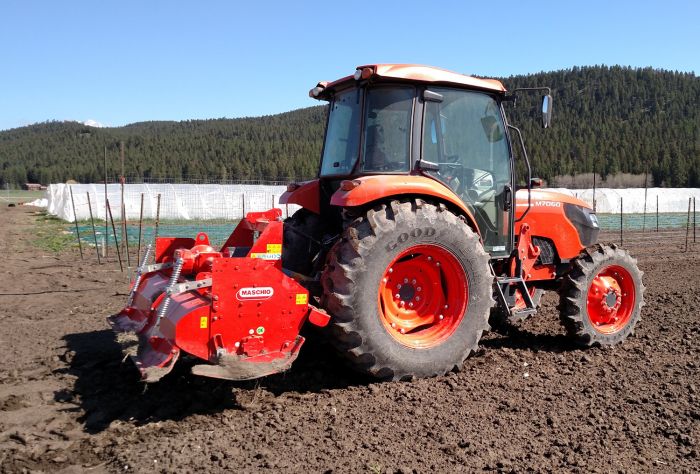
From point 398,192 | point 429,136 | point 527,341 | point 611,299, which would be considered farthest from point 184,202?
point 398,192

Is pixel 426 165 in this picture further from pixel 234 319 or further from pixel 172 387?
pixel 172 387

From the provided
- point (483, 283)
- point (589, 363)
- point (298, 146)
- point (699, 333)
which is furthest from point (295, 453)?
point (298, 146)

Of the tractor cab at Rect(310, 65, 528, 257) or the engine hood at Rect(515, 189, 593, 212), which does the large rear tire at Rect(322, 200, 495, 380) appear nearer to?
the tractor cab at Rect(310, 65, 528, 257)

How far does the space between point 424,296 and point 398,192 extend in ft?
3.30

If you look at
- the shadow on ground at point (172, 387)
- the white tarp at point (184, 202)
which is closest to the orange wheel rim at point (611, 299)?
the shadow on ground at point (172, 387)

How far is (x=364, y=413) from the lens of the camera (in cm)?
418

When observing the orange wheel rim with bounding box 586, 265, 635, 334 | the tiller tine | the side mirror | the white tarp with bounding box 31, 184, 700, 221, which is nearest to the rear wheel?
the orange wheel rim with bounding box 586, 265, 635, 334

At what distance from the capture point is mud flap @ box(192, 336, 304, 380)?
13.1 ft

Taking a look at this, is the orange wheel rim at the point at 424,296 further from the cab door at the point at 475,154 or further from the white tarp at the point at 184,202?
the white tarp at the point at 184,202

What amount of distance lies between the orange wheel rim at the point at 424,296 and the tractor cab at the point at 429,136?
0.52 m

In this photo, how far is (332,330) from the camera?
176 inches

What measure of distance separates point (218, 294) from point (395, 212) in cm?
145

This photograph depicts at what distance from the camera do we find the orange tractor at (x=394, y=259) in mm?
4246

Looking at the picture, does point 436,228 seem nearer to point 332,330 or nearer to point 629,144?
point 332,330
